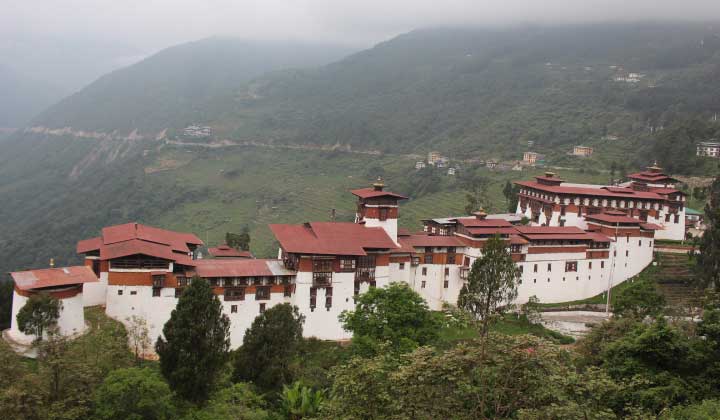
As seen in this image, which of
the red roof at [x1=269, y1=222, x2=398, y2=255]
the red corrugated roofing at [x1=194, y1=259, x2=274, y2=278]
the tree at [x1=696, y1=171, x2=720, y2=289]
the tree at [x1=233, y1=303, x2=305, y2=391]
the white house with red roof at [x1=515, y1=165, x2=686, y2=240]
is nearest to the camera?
the tree at [x1=233, y1=303, x2=305, y2=391]

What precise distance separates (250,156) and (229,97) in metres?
A: 60.3

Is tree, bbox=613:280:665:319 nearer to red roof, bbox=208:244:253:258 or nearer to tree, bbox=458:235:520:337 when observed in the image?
tree, bbox=458:235:520:337

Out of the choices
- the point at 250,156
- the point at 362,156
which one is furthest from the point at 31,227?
the point at 362,156

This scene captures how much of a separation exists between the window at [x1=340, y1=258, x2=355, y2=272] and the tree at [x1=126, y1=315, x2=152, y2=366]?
1175cm

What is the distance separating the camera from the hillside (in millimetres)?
94875

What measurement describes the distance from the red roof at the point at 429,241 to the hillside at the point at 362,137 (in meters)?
30.4

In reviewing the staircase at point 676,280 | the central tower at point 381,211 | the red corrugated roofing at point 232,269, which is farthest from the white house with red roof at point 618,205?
the red corrugated roofing at point 232,269

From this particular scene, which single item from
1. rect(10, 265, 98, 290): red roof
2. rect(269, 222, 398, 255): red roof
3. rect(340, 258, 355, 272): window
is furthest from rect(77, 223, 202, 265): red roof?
rect(340, 258, 355, 272): window

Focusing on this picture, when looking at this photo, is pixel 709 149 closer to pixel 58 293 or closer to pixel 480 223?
pixel 480 223

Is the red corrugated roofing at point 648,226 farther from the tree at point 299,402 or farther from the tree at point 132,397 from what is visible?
the tree at point 132,397

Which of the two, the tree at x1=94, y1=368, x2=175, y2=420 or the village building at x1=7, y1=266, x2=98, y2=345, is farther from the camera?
the village building at x1=7, y1=266, x2=98, y2=345

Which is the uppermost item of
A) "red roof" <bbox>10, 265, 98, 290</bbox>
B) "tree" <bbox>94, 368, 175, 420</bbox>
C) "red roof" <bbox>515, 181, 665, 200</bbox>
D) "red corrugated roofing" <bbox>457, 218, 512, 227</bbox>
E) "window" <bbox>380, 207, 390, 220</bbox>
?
"red roof" <bbox>515, 181, 665, 200</bbox>

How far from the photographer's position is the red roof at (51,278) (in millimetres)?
30250

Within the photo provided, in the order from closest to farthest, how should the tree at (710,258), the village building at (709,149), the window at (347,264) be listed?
the window at (347,264), the tree at (710,258), the village building at (709,149)
